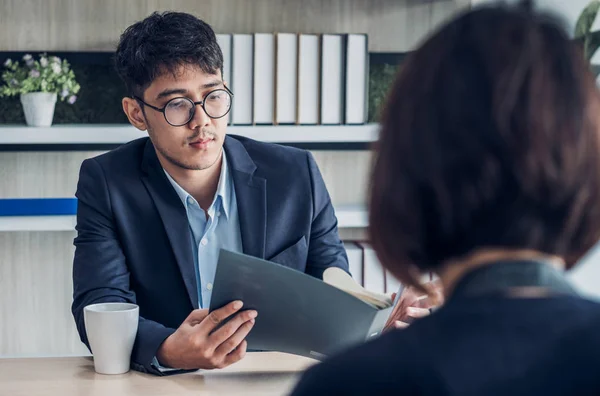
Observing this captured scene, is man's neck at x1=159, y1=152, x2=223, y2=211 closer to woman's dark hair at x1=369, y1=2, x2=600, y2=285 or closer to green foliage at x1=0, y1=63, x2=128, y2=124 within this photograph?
green foliage at x1=0, y1=63, x2=128, y2=124

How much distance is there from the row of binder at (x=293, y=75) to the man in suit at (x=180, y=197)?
1.96ft

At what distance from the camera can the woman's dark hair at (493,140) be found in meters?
0.58

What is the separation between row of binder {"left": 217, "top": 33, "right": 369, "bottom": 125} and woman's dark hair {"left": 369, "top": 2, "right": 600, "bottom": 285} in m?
1.92

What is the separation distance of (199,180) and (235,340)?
60cm

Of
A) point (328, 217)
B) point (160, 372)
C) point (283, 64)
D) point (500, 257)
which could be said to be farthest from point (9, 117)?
point (500, 257)

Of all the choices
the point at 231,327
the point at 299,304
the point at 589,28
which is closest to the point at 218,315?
the point at 231,327

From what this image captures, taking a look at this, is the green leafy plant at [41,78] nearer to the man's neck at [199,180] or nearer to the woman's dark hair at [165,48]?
the woman's dark hair at [165,48]

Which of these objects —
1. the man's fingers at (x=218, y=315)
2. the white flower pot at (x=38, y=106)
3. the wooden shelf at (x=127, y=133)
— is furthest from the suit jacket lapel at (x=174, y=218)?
the white flower pot at (x=38, y=106)

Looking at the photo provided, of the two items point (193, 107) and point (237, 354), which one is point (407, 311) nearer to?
point (237, 354)

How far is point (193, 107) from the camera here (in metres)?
1.81

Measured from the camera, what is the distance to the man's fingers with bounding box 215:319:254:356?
4.51ft

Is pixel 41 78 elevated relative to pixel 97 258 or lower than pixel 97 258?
elevated

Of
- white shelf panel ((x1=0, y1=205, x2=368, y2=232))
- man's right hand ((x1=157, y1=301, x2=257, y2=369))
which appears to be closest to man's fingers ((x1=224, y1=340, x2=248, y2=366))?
man's right hand ((x1=157, y1=301, x2=257, y2=369))

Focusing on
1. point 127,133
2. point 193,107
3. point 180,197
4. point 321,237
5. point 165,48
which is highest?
point 165,48
